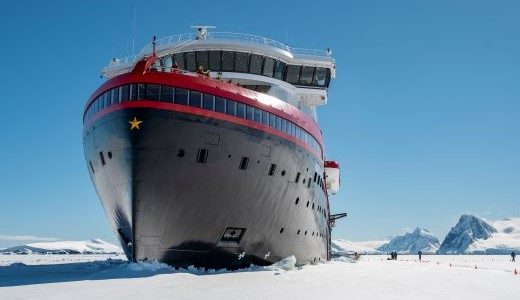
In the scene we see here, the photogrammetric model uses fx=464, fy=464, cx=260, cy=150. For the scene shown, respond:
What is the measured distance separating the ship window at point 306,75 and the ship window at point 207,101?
13.3 meters

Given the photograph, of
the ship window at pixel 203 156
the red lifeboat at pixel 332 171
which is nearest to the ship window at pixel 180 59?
the ship window at pixel 203 156

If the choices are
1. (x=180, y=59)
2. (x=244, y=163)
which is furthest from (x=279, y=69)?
(x=244, y=163)

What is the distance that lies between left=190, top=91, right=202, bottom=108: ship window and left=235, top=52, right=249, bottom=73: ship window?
9257 mm

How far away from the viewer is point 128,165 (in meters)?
19.6

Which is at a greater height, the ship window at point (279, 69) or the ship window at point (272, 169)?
the ship window at point (279, 69)

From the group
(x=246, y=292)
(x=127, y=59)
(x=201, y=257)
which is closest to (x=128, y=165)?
(x=201, y=257)

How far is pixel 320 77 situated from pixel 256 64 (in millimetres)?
6121

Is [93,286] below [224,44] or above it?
below

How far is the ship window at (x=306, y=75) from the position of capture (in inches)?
1264

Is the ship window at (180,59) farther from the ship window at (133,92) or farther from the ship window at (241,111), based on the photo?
the ship window at (133,92)

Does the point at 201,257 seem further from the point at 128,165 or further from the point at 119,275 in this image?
the point at 128,165

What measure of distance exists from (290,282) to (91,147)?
38.9 ft

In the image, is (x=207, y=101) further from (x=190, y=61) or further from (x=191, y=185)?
(x=190, y=61)

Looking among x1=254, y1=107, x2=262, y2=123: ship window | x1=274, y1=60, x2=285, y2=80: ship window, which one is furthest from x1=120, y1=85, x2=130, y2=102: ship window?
x1=274, y1=60, x2=285, y2=80: ship window
